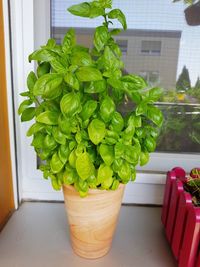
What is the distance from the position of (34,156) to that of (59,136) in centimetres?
40

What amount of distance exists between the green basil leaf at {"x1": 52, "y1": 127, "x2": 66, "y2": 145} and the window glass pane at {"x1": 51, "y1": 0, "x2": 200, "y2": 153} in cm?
39

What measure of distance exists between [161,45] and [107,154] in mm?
496

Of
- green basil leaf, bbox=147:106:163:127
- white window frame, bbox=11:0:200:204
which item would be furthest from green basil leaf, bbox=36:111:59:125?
white window frame, bbox=11:0:200:204

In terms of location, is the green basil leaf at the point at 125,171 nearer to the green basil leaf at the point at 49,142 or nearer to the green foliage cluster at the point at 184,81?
the green basil leaf at the point at 49,142

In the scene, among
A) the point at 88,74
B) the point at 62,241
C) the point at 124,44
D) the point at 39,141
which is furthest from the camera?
the point at 124,44

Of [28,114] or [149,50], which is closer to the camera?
[28,114]

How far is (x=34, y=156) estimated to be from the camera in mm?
900

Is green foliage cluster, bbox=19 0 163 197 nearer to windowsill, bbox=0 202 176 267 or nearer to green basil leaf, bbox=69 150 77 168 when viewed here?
green basil leaf, bbox=69 150 77 168

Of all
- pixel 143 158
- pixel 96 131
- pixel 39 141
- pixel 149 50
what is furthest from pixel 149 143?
pixel 149 50

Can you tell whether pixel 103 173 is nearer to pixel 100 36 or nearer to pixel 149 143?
pixel 149 143

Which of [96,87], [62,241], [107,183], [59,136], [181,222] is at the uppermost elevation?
[96,87]

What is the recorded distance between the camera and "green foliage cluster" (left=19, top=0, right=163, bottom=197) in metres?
0.50

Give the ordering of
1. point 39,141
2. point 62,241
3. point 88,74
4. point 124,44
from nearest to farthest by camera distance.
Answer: point 88,74
point 39,141
point 62,241
point 124,44

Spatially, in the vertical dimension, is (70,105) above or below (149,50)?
below
